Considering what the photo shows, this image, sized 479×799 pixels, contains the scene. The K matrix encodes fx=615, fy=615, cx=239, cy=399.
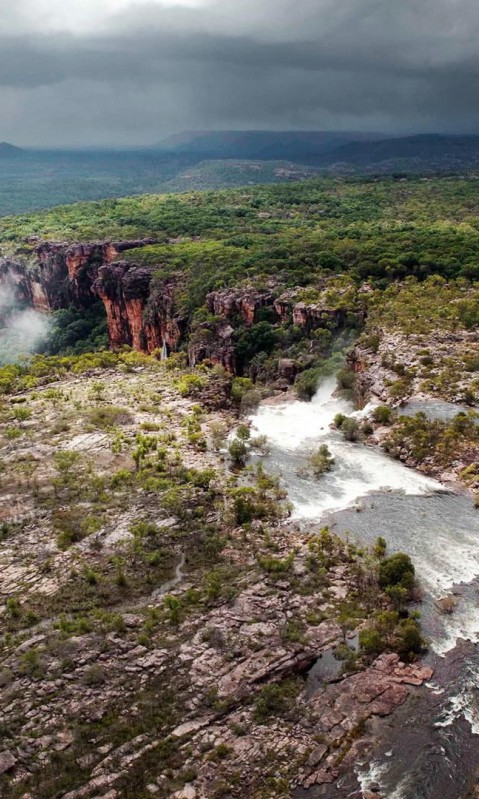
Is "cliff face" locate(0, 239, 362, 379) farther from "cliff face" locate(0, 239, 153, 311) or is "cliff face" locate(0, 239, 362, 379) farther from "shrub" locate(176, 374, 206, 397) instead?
"shrub" locate(176, 374, 206, 397)

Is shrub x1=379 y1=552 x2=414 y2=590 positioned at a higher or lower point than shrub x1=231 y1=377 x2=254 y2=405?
higher

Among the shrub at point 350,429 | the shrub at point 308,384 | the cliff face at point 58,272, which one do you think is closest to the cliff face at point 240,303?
the shrub at point 308,384

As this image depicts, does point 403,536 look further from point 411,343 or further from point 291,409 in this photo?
point 411,343

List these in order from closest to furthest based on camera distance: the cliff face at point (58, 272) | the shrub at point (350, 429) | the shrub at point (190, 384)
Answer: the shrub at point (350, 429)
the shrub at point (190, 384)
the cliff face at point (58, 272)

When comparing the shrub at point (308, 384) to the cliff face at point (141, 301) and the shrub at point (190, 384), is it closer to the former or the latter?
the cliff face at point (141, 301)

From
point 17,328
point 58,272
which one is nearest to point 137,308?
point 58,272

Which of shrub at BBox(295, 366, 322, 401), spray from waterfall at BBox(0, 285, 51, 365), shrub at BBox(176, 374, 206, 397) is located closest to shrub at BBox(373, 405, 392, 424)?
shrub at BBox(295, 366, 322, 401)

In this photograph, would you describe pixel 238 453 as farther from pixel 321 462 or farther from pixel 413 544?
pixel 413 544

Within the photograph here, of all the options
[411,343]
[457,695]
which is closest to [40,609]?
[457,695]

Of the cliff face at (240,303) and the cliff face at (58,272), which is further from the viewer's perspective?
the cliff face at (58,272)
